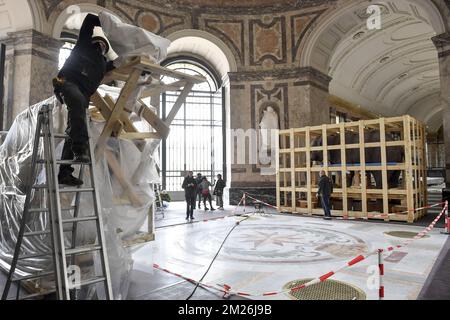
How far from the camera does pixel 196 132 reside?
17969 millimetres

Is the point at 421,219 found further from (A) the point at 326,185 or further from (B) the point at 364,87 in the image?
(B) the point at 364,87

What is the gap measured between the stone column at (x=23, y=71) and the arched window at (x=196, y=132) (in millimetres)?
6904

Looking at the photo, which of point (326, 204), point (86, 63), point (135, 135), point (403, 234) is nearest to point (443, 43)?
point (326, 204)

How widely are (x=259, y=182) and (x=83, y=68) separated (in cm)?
1172

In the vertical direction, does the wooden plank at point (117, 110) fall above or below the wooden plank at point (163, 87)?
below

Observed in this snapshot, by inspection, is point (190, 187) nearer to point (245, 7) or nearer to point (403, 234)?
point (403, 234)

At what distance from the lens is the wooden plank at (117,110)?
3639mm

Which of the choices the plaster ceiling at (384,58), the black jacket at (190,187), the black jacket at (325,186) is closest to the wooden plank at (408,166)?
the black jacket at (325,186)

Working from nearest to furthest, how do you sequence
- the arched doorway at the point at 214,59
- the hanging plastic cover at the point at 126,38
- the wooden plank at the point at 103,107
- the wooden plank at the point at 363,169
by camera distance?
the hanging plastic cover at the point at 126,38
the wooden plank at the point at 103,107
the wooden plank at the point at 363,169
the arched doorway at the point at 214,59

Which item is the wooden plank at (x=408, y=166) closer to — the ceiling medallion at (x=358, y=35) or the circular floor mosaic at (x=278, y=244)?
the circular floor mosaic at (x=278, y=244)

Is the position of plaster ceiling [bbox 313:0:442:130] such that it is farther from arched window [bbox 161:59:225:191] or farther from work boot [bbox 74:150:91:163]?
work boot [bbox 74:150:91:163]

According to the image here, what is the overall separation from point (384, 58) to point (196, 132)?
12443 mm

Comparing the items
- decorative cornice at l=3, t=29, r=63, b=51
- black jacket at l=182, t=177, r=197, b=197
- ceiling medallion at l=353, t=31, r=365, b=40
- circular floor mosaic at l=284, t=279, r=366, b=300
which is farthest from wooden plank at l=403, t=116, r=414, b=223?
decorative cornice at l=3, t=29, r=63, b=51

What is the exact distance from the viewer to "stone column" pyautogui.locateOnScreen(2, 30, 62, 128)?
34.1ft
